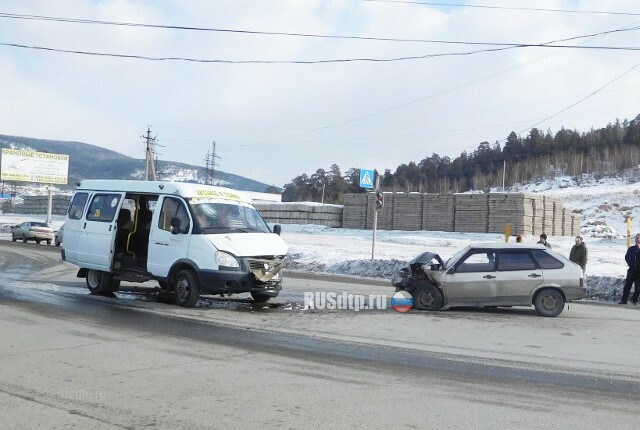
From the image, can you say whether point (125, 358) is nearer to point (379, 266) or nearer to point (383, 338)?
point (383, 338)

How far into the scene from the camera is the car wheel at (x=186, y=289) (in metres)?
12.0

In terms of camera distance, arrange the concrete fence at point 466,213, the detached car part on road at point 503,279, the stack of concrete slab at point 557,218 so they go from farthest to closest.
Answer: the stack of concrete slab at point 557,218
the concrete fence at point 466,213
the detached car part on road at point 503,279

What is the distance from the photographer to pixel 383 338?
32.2ft

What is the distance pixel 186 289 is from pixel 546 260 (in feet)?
23.5

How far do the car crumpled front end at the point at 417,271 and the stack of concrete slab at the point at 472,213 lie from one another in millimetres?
28498

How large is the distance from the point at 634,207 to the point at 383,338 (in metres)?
81.3

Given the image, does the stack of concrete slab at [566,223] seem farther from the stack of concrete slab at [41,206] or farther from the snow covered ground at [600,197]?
the stack of concrete slab at [41,206]

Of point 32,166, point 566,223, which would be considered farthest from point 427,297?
point 32,166

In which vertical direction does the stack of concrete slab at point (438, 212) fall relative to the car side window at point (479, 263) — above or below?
above

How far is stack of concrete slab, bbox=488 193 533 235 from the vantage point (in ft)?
128

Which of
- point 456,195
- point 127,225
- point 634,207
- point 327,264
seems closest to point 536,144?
point 634,207

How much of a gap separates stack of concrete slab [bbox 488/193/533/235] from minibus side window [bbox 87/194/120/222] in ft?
98.0

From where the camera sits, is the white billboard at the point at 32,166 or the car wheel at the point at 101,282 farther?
the white billboard at the point at 32,166

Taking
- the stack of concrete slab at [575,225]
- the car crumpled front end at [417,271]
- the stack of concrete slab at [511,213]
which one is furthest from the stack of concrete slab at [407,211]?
the car crumpled front end at [417,271]
